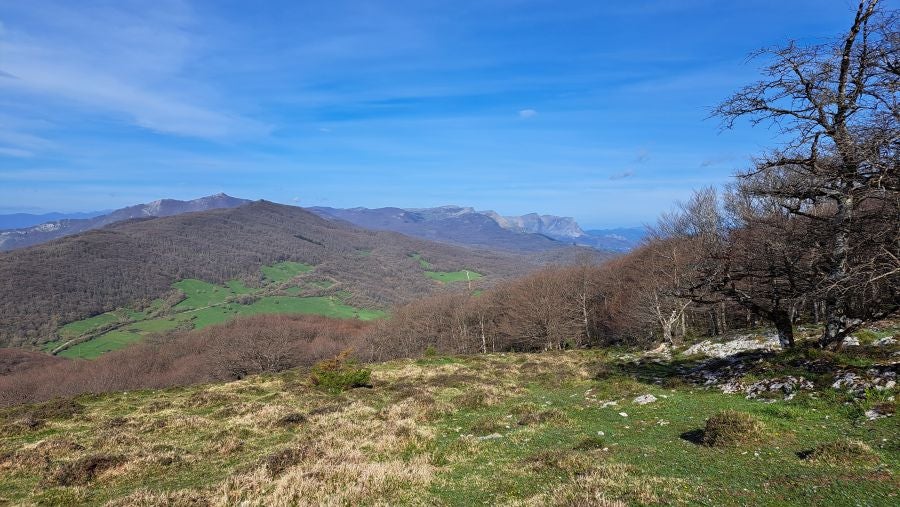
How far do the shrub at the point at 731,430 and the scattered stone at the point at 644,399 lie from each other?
597 centimetres

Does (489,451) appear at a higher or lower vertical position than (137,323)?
higher

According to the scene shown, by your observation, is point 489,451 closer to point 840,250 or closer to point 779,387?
point 779,387

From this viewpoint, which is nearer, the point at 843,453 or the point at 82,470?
the point at 843,453

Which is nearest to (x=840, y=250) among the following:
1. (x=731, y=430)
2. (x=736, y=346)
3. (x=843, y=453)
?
(x=731, y=430)

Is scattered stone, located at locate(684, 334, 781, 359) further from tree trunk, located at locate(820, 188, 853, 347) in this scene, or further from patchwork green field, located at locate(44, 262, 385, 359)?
patchwork green field, located at locate(44, 262, 385, 359)

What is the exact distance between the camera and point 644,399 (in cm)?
1820

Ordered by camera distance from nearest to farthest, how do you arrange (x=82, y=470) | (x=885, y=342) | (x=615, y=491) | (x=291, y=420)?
(x=615, y=491)
(x=82, y=470)
(x=885, y=342)
(x=291, y=420)

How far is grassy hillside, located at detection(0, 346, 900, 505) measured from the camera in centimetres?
930

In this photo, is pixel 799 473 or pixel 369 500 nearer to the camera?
pixel 799 473

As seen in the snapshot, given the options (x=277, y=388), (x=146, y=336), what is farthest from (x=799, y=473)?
(x=146, y=336)

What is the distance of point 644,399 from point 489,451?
8157mm

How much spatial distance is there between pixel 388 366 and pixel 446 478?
3381 cm

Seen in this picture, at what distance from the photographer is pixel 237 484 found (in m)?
11.4

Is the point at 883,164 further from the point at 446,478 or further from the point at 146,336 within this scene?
the point at 146,336
